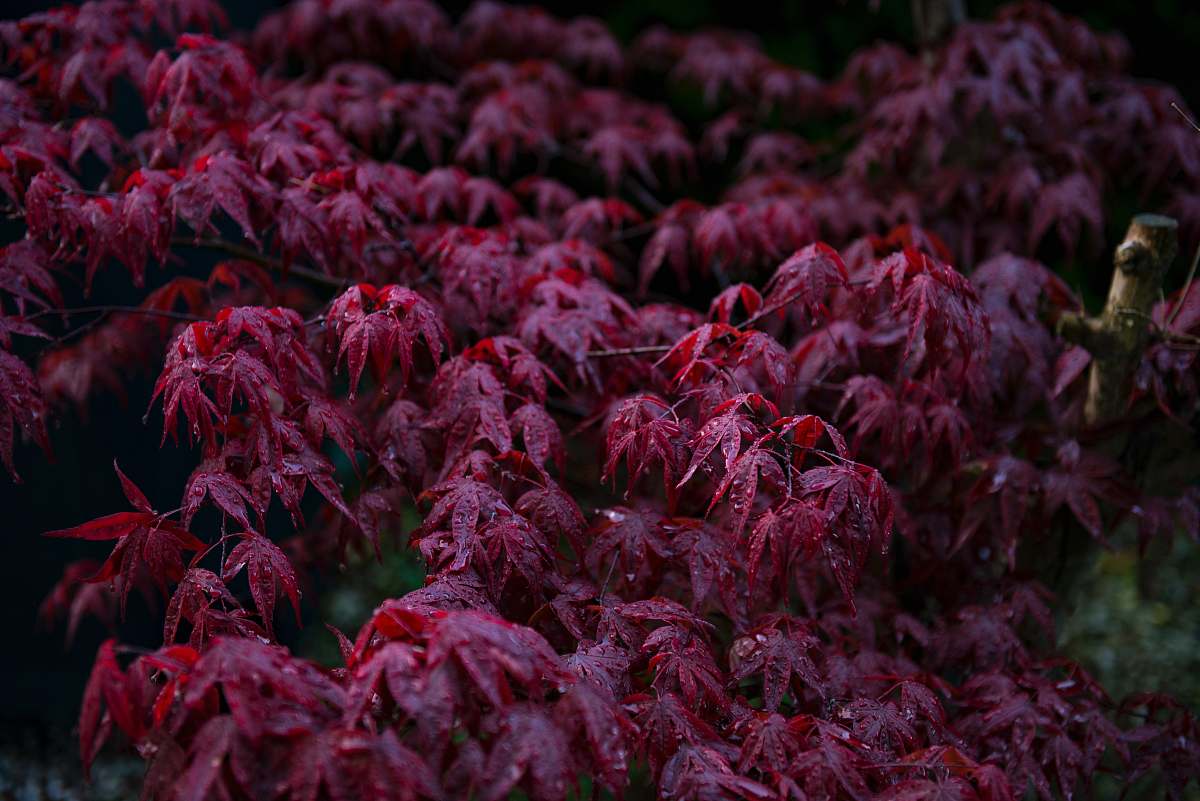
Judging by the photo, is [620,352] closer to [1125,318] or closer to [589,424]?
[589,424]

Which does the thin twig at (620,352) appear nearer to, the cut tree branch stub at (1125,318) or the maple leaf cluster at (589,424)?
the maple leaf cluster at (589,424)

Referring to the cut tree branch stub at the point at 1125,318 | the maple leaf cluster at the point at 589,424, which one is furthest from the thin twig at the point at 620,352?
the cut tree branch stub at the point at 1125,318

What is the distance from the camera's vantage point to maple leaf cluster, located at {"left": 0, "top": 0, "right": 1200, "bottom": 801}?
48.4 inches

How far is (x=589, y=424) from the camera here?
199cm

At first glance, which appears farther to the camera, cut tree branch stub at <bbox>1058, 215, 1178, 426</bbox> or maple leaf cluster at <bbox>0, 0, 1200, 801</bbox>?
cut tree branch stub at <bbox>1058, 215, 1178, 426</bbox>

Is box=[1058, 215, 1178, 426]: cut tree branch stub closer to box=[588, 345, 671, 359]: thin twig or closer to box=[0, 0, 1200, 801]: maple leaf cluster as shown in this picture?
box=[0, 0, 1200, 801]: maple leaf cluster

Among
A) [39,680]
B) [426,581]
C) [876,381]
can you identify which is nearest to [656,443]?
[426,581]

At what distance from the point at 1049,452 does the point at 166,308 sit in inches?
88.6

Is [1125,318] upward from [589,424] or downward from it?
upward

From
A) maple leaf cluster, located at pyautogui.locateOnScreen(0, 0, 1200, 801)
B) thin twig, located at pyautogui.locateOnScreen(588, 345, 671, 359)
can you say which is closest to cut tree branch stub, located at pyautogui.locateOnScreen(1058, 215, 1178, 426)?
maple leaf cluster, located at pyautogui.locateOnScreen(0, 0, 1200, 801)

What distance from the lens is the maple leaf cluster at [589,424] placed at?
1.23 m

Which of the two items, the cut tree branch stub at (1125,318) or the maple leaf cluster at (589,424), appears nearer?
the maple leaf cluster at (589,424)

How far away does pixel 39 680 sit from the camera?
316 centimetres

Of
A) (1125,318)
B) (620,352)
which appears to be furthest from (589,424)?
(1125,318)
